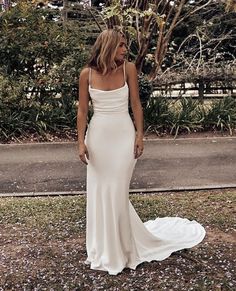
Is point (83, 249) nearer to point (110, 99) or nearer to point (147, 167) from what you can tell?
point (110, 99)

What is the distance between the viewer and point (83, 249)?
189 inches

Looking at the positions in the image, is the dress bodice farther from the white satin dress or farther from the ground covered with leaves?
the ground covered with leaves

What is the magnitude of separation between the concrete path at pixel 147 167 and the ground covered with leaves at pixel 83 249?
1.61 feet

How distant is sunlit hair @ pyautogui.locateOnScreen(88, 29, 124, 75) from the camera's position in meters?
4.00

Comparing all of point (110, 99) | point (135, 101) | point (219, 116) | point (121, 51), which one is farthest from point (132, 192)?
point (219, 116)

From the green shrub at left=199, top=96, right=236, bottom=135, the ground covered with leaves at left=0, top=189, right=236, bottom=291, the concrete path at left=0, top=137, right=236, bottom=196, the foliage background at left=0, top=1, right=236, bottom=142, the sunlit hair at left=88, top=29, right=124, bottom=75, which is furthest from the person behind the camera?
the green shrub at left=199, top=96, right=236, bottom=135

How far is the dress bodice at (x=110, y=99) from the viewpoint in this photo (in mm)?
4137

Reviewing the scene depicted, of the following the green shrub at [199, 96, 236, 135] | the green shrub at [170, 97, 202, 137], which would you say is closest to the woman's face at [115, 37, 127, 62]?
the green shrub at [170, 97, 202, 137]

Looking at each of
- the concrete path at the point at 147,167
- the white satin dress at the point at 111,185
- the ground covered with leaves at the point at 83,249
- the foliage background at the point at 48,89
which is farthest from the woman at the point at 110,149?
the foliage background at the point at 48,89

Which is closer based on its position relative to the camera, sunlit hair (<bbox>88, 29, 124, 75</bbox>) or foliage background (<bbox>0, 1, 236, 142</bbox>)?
sunlit hair (<bbox>88, 29, 124, 75</bbox>)

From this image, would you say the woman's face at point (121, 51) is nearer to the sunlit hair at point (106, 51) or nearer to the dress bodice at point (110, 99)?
the sunlit hair at point (106, 51)

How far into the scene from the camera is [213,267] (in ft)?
14.3

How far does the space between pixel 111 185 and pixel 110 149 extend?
31 cm

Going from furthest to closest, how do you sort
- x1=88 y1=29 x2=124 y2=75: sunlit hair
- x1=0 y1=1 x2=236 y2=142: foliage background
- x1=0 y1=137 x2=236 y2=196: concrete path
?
x1=0 y1=1 x2=236 y2=142: foliage background, x1=0 y1=137 x2=236 y2=196: concrete path, x1=88 y1=29 x2=124 y2=75: sunlit hair
